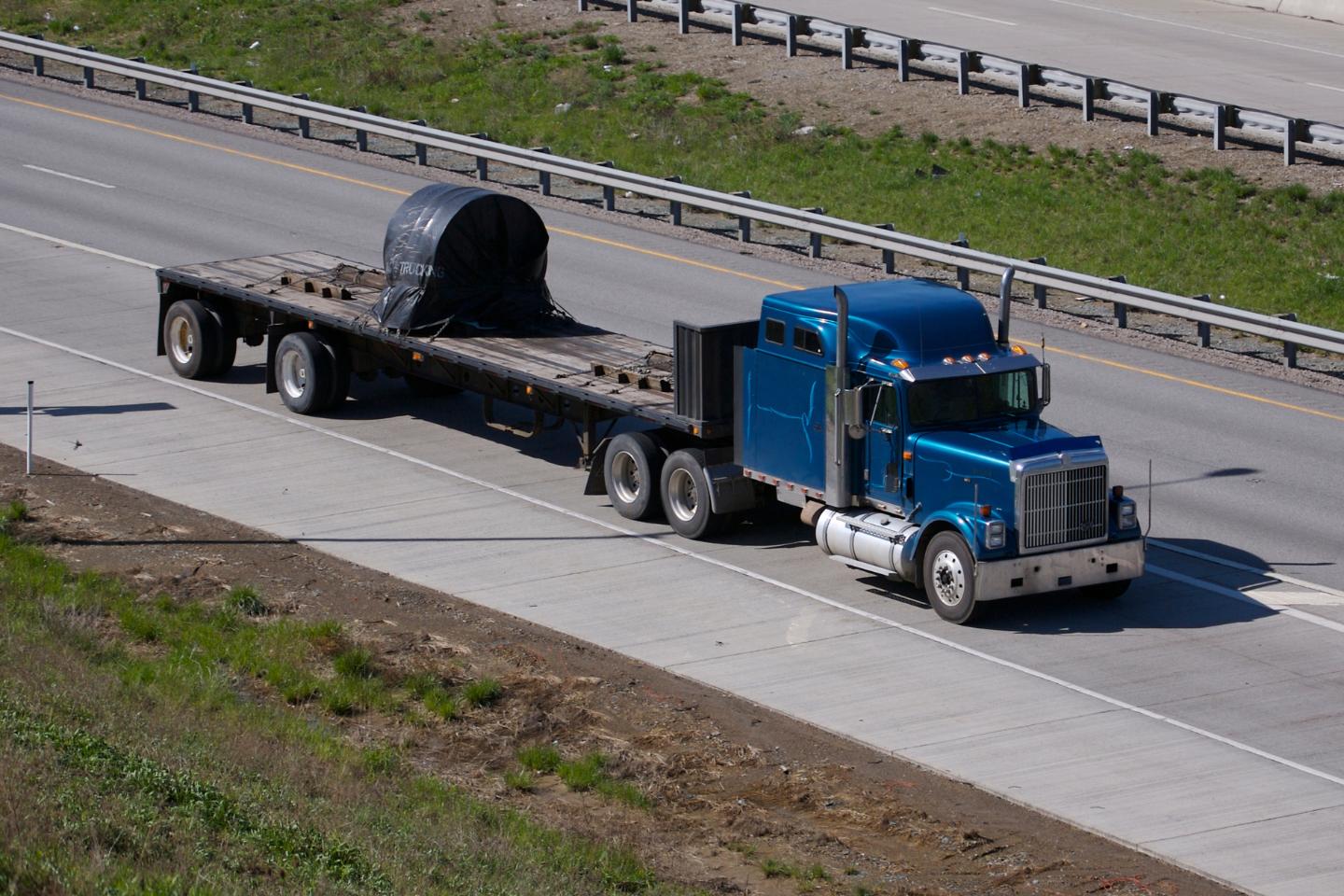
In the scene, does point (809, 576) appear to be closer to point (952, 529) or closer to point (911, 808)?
point (952, 529)

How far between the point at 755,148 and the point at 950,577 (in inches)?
873

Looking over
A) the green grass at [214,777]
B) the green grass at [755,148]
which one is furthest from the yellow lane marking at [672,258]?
the green grass at [214,777]

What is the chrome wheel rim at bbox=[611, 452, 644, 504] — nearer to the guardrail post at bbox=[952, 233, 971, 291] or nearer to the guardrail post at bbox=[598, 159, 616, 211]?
the guardrail post at bbox=[952, 233, 971, 291]

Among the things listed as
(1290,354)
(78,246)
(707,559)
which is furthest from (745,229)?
(707,559)

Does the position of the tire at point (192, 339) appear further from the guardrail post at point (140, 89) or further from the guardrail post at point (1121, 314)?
the guardrail post at point (140, 89)

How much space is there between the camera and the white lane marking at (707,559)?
15.5 meters

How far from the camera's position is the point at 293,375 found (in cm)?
2423

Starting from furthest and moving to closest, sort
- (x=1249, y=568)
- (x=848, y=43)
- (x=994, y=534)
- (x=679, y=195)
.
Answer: (x=848, y=43) → (x=679, y=195) → (x=1249, y=568) → (x=994, y=534)

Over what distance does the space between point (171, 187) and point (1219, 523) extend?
21.4 m

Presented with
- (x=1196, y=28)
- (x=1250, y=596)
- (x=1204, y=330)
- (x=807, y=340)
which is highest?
(x=1196, y=28)

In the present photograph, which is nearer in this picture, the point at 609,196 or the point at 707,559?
the point at 707,559

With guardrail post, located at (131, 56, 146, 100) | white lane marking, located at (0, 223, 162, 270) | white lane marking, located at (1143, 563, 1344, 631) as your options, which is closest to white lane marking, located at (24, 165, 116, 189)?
white lane marking, located at (0, 223, 162, 270)

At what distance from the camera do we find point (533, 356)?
2197 cm

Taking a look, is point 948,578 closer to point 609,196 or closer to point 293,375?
point 293,375
